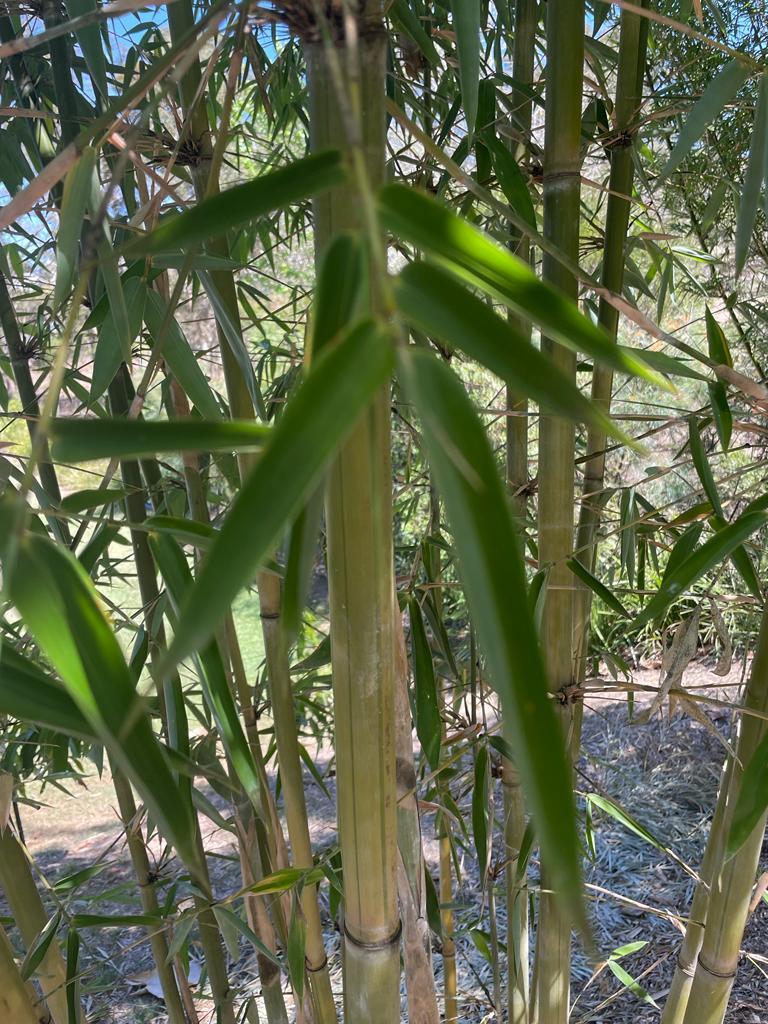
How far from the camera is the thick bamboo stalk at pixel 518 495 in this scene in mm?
816

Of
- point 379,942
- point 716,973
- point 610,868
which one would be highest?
point 379,942

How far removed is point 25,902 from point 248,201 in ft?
1.95

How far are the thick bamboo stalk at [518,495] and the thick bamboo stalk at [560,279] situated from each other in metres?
0.08

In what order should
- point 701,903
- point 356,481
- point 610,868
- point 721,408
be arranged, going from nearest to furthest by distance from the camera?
point 356,481, point 721,408, point 701,903, point 610,868

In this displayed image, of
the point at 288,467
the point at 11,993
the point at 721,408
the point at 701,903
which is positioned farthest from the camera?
the point at 701,903

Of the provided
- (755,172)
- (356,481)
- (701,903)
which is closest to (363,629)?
(356,481)

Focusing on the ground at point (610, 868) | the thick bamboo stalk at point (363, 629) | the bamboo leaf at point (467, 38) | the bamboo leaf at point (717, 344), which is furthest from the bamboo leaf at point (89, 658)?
the ground at point (610, 868)

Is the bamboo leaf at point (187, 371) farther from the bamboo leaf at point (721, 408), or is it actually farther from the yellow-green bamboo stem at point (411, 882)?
the bamboo leaf at point (721, 408)

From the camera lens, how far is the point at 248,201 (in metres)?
0.31

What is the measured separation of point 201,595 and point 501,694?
0.09 m

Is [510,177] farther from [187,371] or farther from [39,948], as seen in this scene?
[39,948]

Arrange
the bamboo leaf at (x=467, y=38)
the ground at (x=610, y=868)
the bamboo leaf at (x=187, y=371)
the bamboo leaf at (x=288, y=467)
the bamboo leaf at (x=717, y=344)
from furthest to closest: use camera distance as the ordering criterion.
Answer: the ground at (x=610, y=868), the bamboo leaf at (x=717, y=344), the bamboo leaf at (x=187, y=371), the bamboo leaf at (x=467, y=38), the bamboo leaf at (x=288, y=467)

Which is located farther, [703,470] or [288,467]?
[703,470]

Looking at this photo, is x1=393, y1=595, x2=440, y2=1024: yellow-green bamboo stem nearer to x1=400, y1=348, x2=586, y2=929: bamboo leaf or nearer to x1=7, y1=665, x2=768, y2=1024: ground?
x1=400, y1=348, x2=586, y2=929: bamboo leaf
